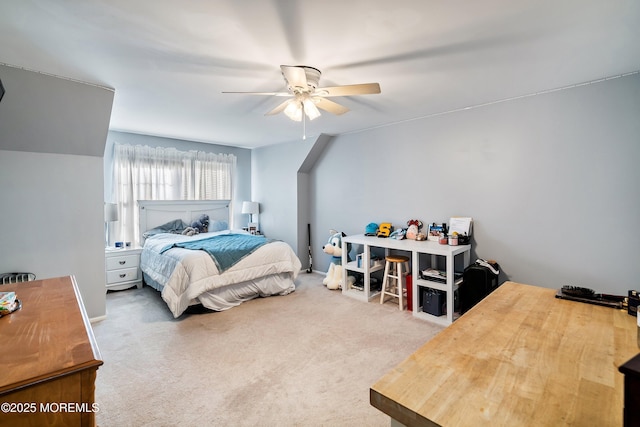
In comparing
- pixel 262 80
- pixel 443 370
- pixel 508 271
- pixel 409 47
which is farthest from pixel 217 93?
pixel 508 271

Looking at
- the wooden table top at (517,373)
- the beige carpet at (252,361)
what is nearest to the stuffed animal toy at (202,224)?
the beige carpet at (252,361)

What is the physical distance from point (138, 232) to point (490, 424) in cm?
528

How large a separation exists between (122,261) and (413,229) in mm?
→ 4138

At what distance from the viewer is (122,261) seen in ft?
14.1

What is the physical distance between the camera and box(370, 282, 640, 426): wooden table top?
0.69m

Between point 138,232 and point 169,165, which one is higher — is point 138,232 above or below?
below

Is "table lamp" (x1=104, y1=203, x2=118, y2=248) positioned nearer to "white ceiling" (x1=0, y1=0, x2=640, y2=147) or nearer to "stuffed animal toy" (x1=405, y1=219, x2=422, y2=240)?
"white ceiling" (x1=0, y1=0, x2=640, y2=147)

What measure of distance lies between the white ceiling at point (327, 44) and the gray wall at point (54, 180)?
Result: 298mm

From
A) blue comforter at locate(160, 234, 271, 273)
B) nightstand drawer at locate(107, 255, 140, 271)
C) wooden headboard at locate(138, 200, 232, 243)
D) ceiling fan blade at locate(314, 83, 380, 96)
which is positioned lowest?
nightstand drawer at locate(107, 255, 140, 271)

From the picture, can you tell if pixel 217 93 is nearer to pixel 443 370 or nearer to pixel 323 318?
pixel 323 318

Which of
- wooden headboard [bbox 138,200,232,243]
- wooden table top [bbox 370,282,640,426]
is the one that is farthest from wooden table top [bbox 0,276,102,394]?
wooden headboard [bbox 138,200,232,243]

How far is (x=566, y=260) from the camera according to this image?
113 inches

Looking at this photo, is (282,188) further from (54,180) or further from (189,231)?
(54,180)

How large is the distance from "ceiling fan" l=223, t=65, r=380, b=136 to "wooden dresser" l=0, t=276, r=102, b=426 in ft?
5.84
